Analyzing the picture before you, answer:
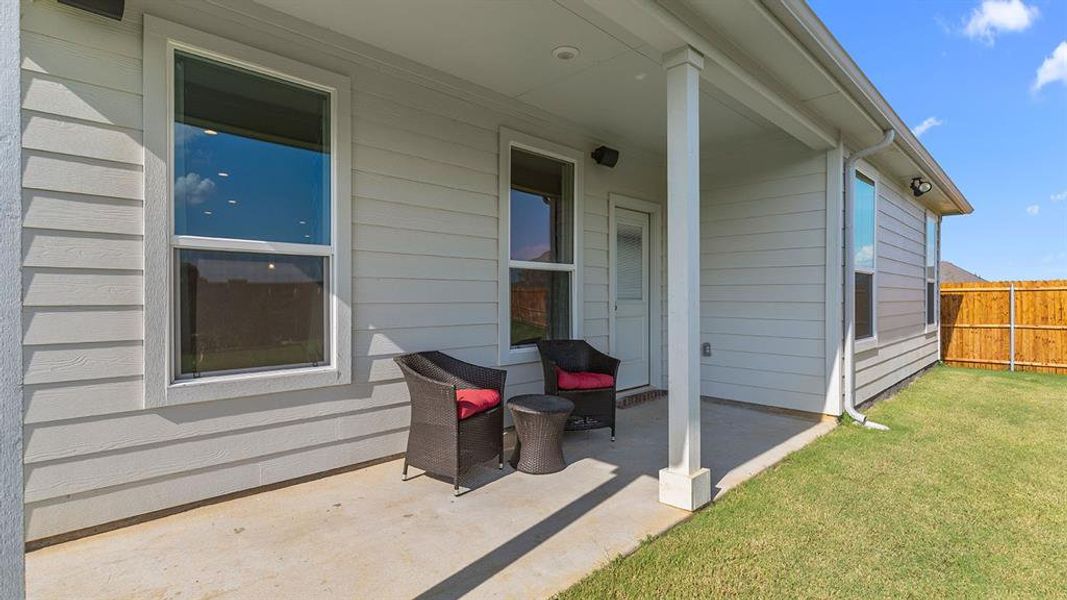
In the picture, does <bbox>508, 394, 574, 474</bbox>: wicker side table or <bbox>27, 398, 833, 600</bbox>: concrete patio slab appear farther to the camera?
<bbox>508, 394, 574, 474</bbox>: wicker side table

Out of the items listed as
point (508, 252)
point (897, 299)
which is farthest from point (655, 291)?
point (897, 299)

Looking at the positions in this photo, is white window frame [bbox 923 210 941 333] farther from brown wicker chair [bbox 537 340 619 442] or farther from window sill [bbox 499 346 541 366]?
window sill [bbox 499 346 541 366]

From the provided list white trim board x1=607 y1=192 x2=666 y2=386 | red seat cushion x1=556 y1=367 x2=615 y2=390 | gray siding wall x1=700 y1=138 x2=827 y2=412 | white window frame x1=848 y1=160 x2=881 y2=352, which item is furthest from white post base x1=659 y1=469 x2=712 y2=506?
white window frame x1=848 y1=160 x2=881 y2=352

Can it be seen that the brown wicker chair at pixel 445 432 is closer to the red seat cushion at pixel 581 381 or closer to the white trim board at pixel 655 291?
the red seat cushion at pixel 581 381

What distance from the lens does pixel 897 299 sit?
6.84m

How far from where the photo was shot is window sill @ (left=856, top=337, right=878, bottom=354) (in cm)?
523

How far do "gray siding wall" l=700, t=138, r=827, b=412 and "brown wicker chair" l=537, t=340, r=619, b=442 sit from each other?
6.77 feet

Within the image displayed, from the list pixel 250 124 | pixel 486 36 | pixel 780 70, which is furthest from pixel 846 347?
pixel 250 124

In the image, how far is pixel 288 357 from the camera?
3.04 m

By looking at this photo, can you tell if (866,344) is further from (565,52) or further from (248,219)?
(248,219)

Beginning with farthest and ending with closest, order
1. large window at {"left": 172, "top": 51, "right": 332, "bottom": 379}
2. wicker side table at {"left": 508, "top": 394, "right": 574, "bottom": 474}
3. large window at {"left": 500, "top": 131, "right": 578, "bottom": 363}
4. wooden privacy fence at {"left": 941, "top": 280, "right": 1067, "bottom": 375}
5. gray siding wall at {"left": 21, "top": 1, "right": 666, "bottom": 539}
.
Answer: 1. wooden privacy fence at {"left": 941, "top": 280, "right": 1067, "bottom": 375}
2. large window at {"left": 500, "top": 131, "right": 578, "bottom": 363}
3. wicker side table at {"left": 508, "top": 394, "right": 574, "bottom": 474}
4. large window at {"left": 172, "top": 51, "right": 332, "bottom": 379}
5. gray siding wall at {"left": 21, "top": 1, "right": 666, "bottom": 539}

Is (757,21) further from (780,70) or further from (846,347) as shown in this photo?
(846,347)

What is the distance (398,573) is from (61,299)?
2.01 meters

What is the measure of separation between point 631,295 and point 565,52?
2939 mm
